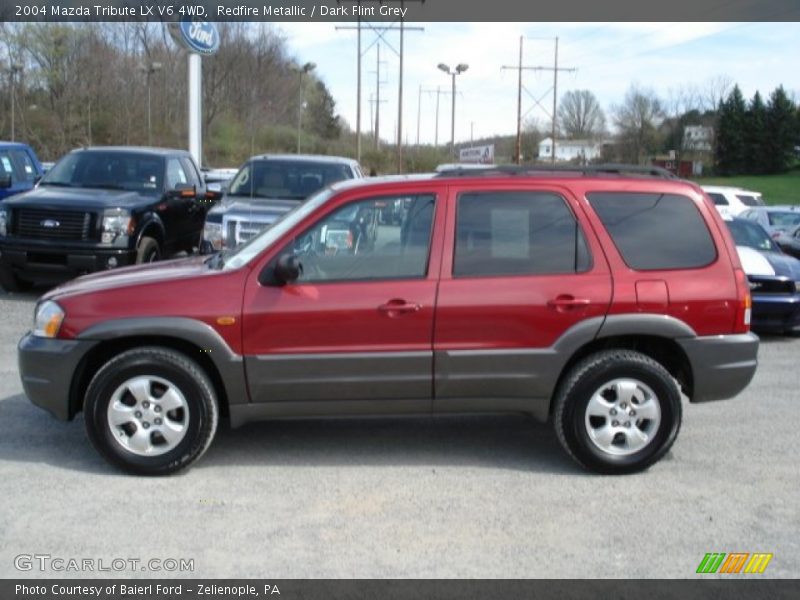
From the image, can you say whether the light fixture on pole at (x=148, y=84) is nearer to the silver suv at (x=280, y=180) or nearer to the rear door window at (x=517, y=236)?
the silver suv at (x=280, y=180)

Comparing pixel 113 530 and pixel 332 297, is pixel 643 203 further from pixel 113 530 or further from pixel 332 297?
pixel 113 530

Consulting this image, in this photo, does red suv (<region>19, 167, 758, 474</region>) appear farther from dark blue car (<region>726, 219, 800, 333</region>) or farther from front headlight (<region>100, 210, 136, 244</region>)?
front headlight (<region>100, 210, 136, 244</region>)

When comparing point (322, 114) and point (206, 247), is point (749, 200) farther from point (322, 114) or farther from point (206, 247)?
point (322, 114)

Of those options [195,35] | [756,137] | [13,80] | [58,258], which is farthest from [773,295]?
[756,137]

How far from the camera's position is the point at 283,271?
509 centimetres

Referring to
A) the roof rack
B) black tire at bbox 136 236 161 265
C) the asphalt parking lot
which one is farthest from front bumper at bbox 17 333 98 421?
black tire at bbox 136 236 161 265

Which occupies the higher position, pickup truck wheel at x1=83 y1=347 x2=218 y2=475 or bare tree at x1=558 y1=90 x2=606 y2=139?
bare tree at x1=558 y1=90 x2=606 y2=139

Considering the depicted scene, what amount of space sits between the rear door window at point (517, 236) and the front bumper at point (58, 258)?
6774mm

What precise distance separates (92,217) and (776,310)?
8200 millimetres

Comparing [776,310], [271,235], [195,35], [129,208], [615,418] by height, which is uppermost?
[195,35]

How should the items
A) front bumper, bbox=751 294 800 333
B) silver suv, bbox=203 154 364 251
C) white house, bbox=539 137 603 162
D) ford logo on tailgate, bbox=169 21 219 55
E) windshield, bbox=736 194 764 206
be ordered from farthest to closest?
1. white house, bbox=539 137 603 162
2. windshield, bbox=736 194 764 206
3. ford logo on tailgate, bbox=169 21 219 55
4. silver suv, bbox=203 154 364 251
5. front bumper, bbox=751 294 800 333

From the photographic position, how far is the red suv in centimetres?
515

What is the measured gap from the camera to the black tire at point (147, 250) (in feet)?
36.9

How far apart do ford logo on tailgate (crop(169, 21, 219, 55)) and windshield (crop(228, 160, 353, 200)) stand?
15141mm
